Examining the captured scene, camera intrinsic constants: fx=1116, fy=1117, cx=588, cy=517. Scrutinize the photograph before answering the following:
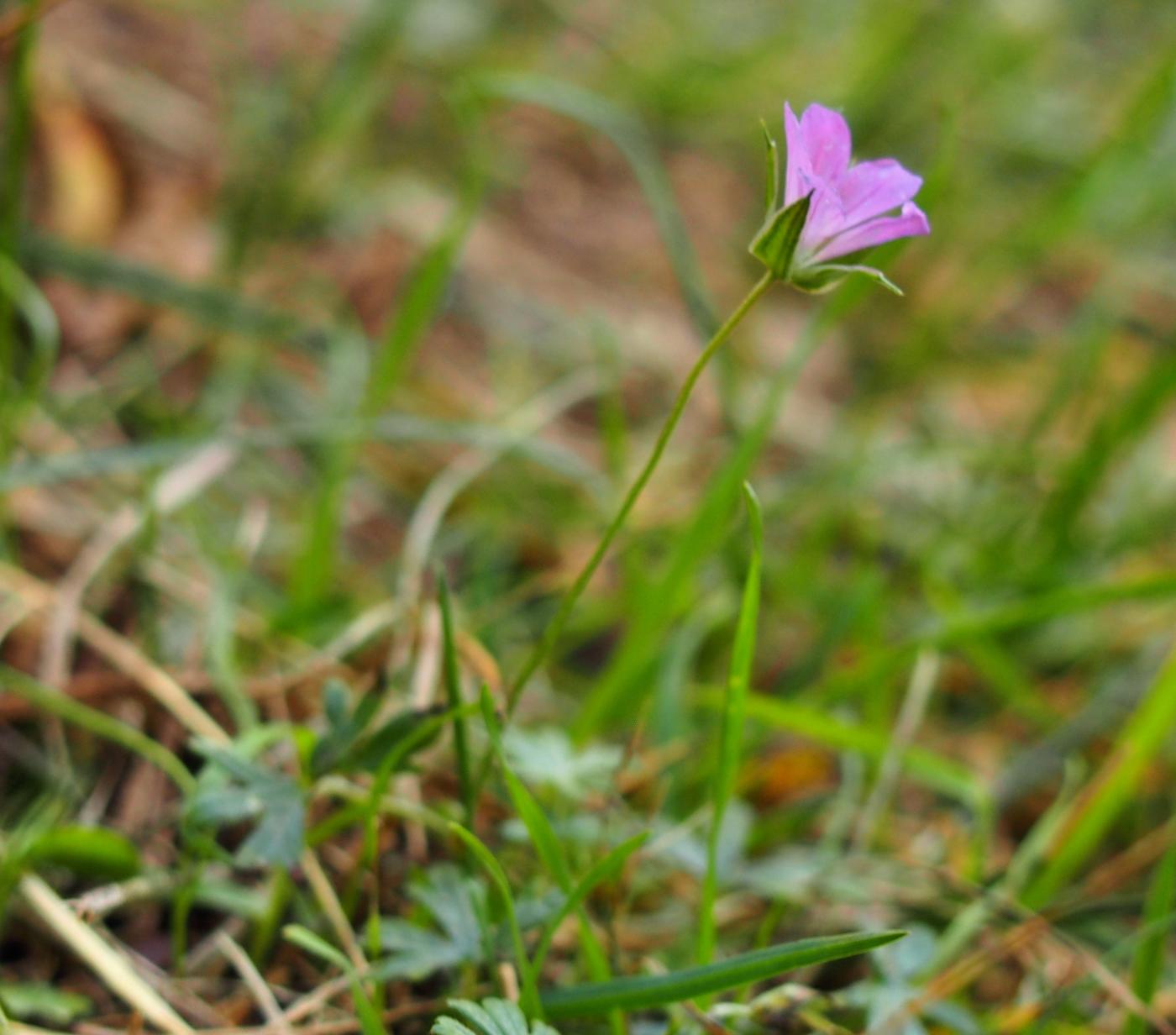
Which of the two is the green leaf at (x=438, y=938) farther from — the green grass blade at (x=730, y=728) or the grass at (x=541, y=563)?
the green grass blade at (x=730, y=728)

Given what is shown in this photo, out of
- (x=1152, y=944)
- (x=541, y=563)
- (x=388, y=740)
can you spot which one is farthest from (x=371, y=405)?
(x=1152, y=944)

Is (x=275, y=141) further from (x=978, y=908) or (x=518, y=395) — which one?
(x=978, y=908)

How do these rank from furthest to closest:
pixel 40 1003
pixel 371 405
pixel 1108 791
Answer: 1. pixel 371 405
2. pixel 1108 791
3. pixel 40 1003

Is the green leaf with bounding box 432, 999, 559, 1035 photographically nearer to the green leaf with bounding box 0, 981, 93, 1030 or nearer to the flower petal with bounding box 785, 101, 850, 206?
the green leaf with bounding box 0, 981, 93, 1030

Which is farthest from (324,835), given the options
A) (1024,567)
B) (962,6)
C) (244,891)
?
(962,6)

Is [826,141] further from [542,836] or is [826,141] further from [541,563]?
[541,563]

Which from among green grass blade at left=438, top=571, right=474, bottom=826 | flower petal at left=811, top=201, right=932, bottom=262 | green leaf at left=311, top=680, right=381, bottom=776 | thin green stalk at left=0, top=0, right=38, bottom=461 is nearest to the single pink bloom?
flower petal at left=811, top=201, right=932, bottom=262
